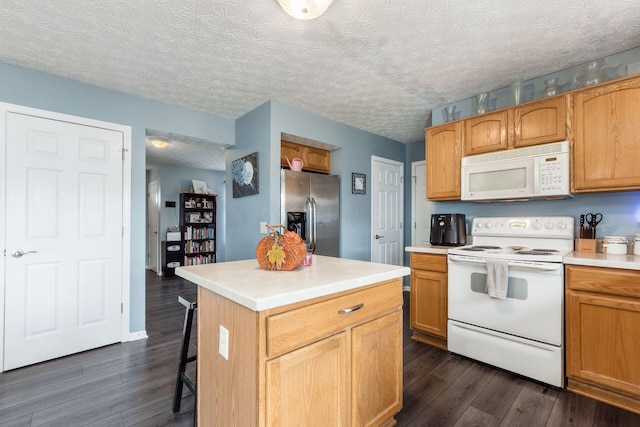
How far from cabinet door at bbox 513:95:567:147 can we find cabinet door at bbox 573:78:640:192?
0.32 feet

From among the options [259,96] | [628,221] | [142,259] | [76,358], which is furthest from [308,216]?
[628,221]

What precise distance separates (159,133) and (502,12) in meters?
3.11

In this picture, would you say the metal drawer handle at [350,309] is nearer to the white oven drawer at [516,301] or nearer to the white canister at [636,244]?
the white oven drawer at [516,301]

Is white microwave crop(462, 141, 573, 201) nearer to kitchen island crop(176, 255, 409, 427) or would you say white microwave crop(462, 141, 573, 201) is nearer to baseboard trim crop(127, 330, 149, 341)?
kitchen island crop(176, 255, 409, 427)

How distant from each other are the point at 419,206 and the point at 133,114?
12.8 ft

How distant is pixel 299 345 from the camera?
3.69 ft

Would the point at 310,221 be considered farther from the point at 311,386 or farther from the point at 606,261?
the point at 606,261

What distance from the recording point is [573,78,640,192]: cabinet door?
2.01m

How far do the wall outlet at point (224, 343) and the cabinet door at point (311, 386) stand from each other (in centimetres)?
25

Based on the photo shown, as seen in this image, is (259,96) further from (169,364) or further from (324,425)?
(324,425)

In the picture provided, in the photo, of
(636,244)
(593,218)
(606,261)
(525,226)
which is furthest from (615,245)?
(525,226)

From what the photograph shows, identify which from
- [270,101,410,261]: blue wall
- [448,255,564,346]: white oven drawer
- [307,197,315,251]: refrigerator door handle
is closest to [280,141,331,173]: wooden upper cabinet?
[270,101,410,261]: blue wall

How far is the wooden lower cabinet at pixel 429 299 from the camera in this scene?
8.66 ft

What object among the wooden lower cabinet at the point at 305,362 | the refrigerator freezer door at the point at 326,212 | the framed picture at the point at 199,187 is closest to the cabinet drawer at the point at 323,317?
the wooden lower cabinet at the point at 305,362
